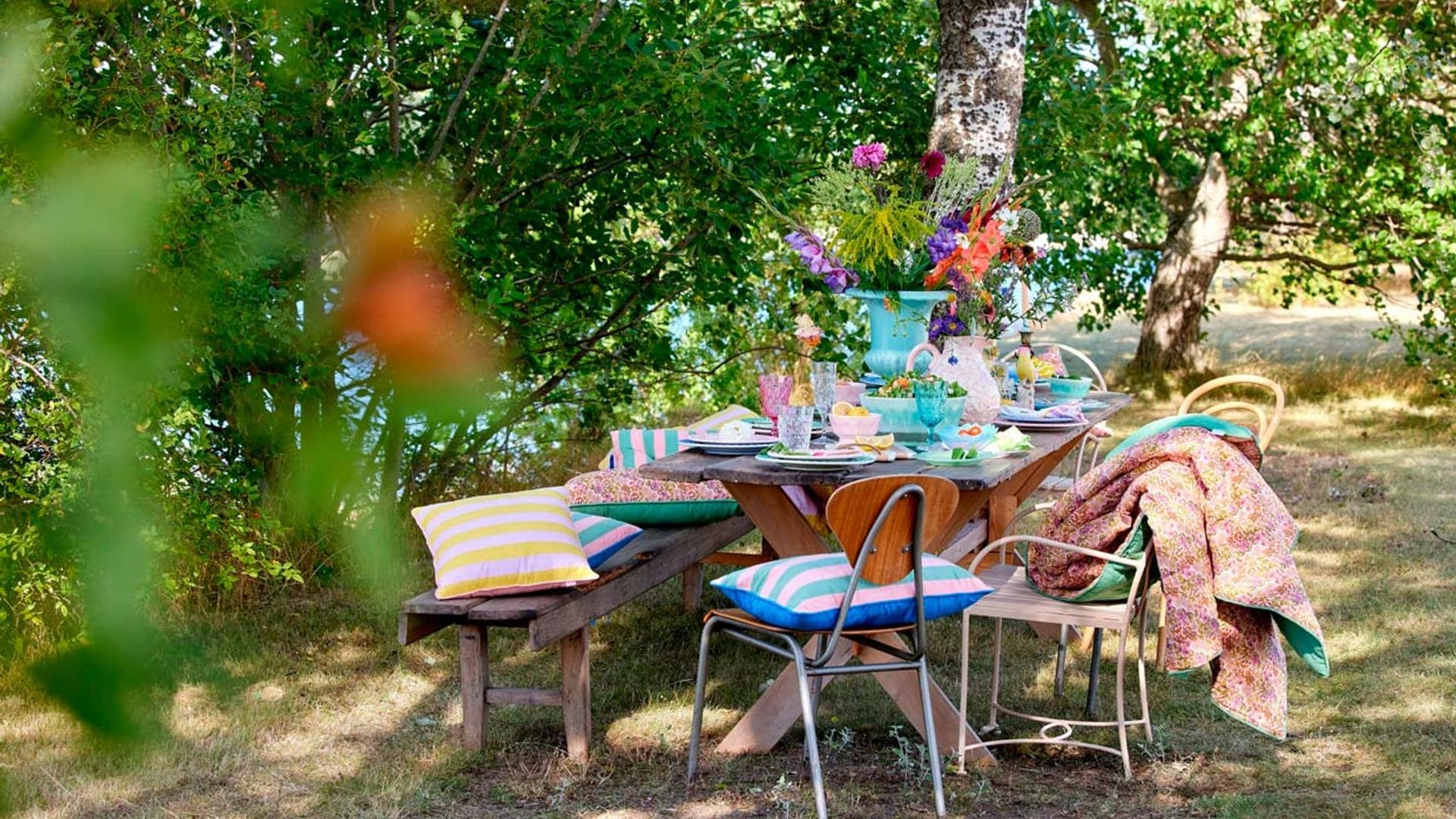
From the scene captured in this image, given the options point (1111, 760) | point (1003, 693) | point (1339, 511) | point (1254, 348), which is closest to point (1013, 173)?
point (1339, 511)

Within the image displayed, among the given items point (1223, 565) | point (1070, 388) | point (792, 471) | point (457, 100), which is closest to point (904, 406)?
point (792, 471)

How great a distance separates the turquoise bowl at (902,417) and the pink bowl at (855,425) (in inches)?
5.3

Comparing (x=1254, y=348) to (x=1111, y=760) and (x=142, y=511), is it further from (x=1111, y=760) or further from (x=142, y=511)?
(x=142, y=511)

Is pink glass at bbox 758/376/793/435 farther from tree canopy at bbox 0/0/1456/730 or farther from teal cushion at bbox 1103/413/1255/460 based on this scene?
teal cushion at bbox 1103/413/1255/460

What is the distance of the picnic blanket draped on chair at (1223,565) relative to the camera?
3082 mm

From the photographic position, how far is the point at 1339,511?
6418mm

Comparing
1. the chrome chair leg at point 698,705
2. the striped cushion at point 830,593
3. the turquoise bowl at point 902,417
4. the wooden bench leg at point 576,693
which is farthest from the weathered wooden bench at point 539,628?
the turquoise bowl at point 902,417

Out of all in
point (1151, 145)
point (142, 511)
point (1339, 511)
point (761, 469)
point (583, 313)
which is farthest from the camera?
point (1151, 145)

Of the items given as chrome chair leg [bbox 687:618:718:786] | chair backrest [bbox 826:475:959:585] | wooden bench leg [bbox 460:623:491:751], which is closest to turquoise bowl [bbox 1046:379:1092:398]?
chair backrest [bbox 826:475:959:585]

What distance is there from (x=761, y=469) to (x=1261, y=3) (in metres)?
6.43

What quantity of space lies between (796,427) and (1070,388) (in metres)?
1.61

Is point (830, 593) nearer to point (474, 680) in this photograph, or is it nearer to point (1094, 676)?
point (474, 680)

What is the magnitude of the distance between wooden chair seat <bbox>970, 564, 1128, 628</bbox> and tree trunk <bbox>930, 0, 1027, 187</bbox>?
2528mm

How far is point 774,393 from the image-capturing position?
3.81 metres
